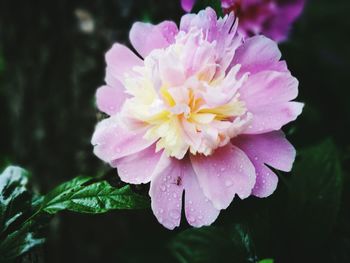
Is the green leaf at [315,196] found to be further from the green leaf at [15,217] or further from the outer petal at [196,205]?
the green leaf at [15,217]

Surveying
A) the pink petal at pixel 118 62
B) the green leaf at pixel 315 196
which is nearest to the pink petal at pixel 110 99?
the pink petal at pixel 118 62

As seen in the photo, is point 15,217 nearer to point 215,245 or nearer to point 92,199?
point 92,199

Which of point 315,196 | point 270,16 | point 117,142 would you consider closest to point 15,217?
point 117,142

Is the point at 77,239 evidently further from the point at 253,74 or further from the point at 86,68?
the point at 253,74

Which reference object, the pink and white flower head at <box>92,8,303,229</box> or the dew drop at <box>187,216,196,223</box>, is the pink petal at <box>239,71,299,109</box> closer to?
the pink and white flower head at <box>92,8,303,229</box>

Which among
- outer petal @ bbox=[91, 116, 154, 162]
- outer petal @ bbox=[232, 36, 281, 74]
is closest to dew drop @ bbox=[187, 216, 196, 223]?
outer petal @ bbox=[91, 116, 154, 162]

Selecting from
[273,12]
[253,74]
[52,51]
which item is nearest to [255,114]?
[253,74]

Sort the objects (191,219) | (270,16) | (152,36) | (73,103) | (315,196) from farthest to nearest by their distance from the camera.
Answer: (73,103), (270,16), (315,196), (152,36), (191,219)
